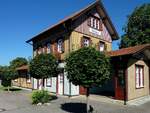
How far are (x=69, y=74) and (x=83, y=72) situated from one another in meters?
0.99

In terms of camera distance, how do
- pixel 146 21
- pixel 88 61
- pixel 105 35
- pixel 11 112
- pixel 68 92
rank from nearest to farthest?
pixel 88 61, pixel 11 112, pixel 68 92, pixel 105 35, pixel 146 21

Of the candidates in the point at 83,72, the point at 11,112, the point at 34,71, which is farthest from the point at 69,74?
the point at 34,71

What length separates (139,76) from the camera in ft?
65.8

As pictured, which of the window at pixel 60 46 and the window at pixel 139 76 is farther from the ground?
the window at pixel 60 46

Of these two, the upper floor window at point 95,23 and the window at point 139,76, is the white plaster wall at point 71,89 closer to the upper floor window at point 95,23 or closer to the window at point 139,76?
the window at point 139,76

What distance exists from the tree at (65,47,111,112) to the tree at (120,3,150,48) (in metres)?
27.1

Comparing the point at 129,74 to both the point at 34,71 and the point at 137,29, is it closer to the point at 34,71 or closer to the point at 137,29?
the point at 34,71

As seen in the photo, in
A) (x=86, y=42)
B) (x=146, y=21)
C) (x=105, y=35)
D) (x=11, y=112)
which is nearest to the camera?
(x=11, y=112)

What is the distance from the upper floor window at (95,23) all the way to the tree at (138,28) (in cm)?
1464

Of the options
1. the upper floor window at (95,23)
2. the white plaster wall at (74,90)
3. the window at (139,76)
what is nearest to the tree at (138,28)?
the upper floor window at (95,23)

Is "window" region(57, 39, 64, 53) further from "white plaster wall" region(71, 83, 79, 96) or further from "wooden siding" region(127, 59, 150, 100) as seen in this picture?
"wooden siding" region(127, 59, 150, 100)

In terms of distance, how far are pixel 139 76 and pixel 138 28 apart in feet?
70.5

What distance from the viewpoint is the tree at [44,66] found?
17.5m

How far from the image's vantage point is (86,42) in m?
23.8
